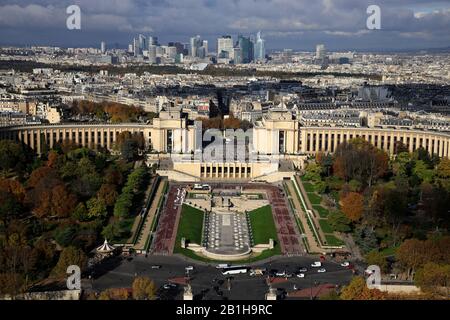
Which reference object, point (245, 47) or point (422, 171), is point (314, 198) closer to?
point (422, 171)

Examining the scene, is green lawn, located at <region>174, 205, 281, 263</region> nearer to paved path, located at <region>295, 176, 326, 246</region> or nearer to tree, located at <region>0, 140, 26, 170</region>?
paved path, located at <region>295, 176, 326, 246</region>

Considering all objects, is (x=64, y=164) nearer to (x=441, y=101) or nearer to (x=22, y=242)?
(x=22, y=242)

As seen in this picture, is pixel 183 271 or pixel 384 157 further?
pixel 384 157

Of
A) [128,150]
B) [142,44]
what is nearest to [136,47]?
[142,44]

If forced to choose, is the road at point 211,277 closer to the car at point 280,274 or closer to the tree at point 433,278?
the car at point 280,274

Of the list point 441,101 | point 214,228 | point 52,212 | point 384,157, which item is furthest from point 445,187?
point 441,101

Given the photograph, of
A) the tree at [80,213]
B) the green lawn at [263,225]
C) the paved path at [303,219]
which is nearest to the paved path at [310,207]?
the paved path at [303,219]
